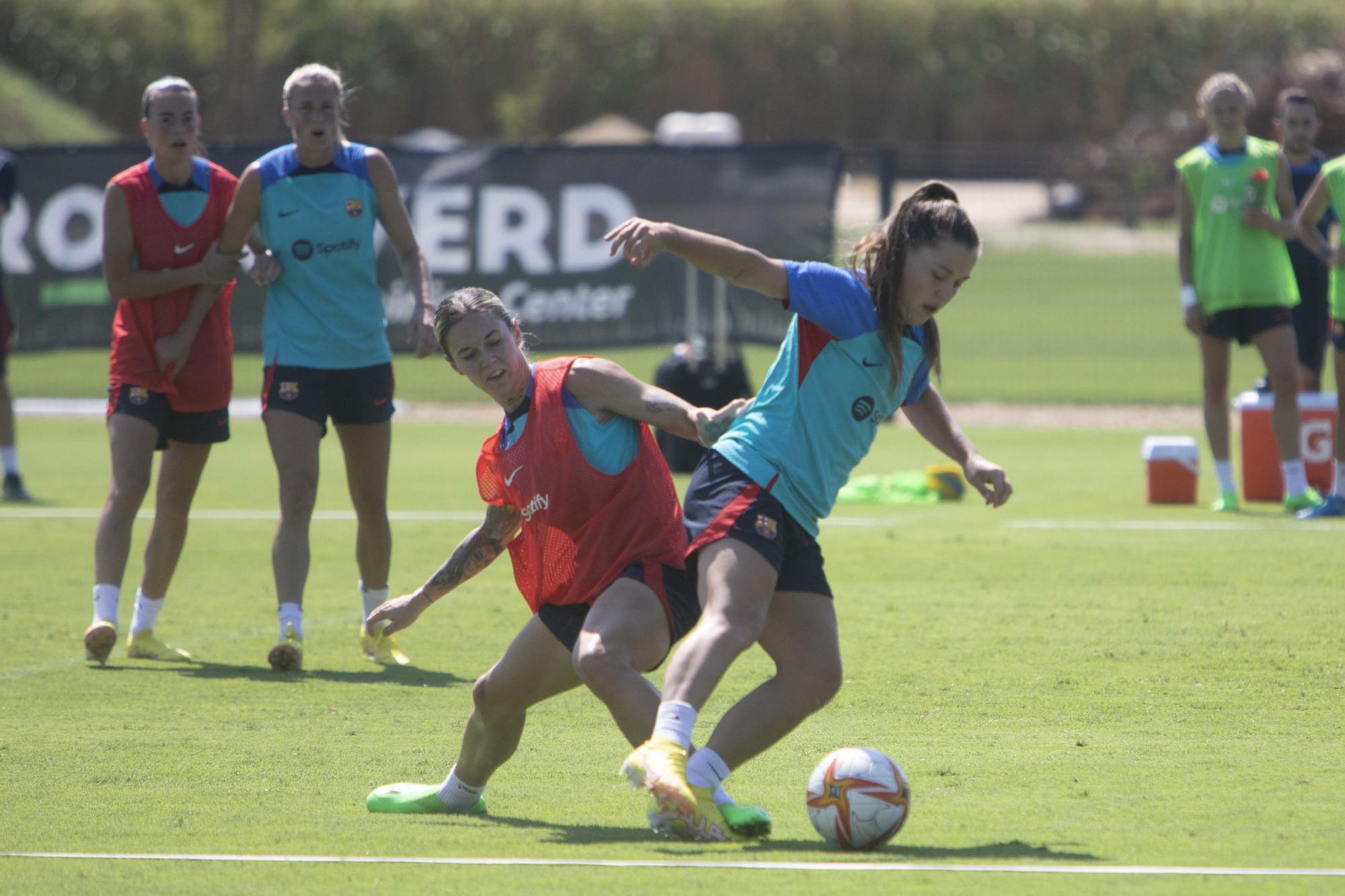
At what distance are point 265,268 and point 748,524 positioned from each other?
10.8 ft

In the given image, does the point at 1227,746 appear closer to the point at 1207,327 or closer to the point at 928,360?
the point at 928,360

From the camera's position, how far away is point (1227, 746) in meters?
5.71

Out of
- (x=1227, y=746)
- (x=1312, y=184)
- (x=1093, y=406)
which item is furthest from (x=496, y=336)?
(x=1093, y=406)

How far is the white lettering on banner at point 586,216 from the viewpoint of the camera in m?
17.6

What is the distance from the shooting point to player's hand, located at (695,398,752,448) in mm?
4863

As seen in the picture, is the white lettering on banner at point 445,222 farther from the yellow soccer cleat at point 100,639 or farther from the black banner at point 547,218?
the yellow soccer cleat at point 100,639

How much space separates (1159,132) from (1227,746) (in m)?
41.9

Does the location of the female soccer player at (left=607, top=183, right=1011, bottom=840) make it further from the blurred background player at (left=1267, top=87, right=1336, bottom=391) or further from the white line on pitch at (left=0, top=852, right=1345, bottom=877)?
the blurred background player at (left=1267, top=87, right=1336, bottom=391)

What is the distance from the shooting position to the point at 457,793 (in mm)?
5191

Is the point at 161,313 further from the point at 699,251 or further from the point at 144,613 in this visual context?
the point at 699,251

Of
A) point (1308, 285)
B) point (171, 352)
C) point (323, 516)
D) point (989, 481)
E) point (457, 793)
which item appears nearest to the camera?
point (989, 481)

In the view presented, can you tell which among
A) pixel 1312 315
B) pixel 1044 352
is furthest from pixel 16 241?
pixel 1044 352

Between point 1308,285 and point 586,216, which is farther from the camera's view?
point 586,216

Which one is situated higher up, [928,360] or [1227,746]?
[928,360]
